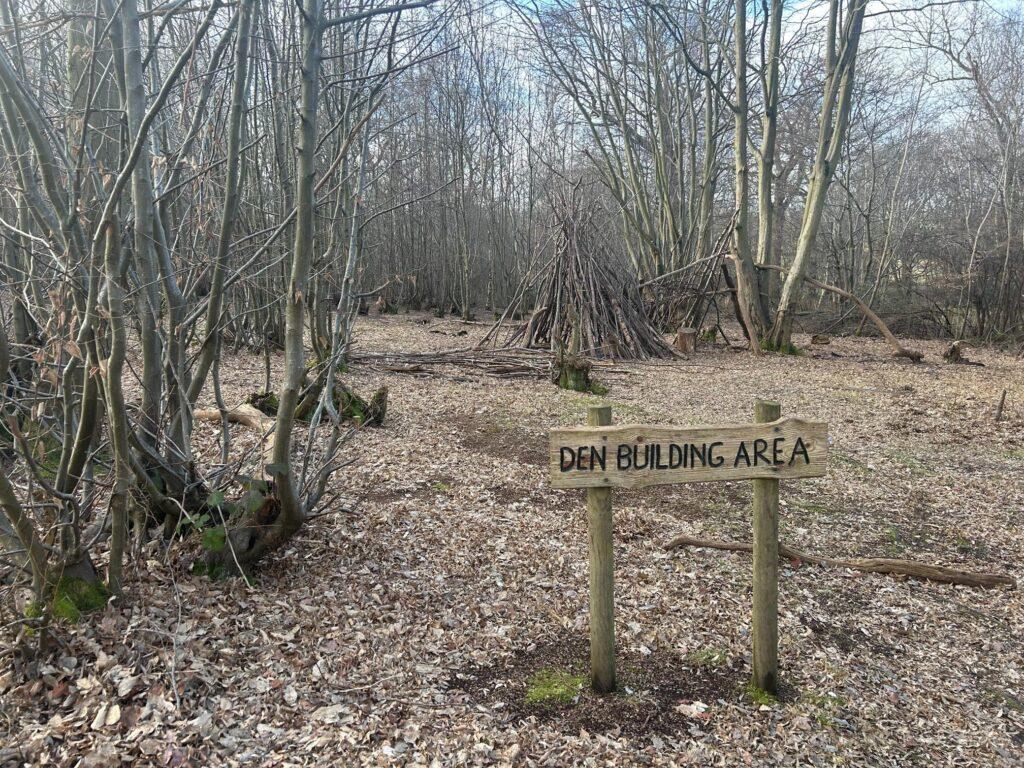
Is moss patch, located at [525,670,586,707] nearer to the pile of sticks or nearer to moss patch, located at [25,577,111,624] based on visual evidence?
moss patch, located at [25,577,111,624]

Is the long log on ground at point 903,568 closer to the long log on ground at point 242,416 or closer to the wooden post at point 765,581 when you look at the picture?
the wooden post at point 765,581

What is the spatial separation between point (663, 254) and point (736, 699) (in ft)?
46.7

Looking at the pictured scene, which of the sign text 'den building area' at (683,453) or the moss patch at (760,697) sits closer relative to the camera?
the sign text 'den building area' at (683,453)

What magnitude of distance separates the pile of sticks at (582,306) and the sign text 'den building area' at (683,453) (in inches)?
322

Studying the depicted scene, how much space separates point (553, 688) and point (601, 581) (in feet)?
1.59

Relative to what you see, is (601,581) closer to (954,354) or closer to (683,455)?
(683,455)

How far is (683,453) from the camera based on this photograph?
2480 mm

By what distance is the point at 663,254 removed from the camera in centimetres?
1605

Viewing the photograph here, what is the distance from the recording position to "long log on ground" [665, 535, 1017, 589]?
3.77 meters

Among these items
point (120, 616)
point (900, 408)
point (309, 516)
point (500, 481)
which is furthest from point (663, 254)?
point (120, 616)

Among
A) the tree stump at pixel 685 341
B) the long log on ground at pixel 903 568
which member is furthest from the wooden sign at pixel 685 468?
the tree stump at pixel 685 341

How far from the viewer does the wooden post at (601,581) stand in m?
2.50

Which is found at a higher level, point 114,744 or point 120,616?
point 120,616

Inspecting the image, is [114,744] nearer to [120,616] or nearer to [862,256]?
[120,616]
